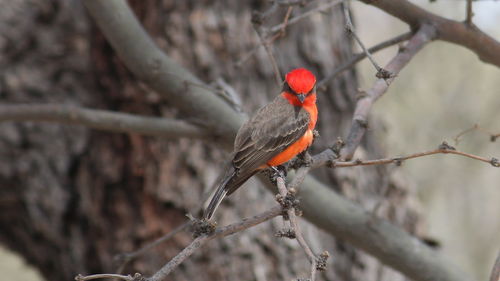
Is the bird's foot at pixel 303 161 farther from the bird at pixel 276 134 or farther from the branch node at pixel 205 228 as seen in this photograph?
the branch node at pixel 205 228

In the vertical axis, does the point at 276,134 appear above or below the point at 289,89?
below

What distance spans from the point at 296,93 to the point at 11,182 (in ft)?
9.09

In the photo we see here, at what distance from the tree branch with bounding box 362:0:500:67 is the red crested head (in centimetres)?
58

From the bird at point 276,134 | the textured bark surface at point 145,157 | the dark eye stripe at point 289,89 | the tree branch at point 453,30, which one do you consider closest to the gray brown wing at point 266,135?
the bird at point 276,134

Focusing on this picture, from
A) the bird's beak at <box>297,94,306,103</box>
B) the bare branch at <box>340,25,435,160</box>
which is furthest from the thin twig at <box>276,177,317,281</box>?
the bird's beak at <box>297,94,306,103</box>

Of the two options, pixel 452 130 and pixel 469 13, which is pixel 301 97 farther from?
pixel 452 130

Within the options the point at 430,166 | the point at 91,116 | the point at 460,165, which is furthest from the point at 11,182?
the point at 460,165

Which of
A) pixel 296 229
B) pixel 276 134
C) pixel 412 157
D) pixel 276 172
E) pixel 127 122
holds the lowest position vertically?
pixel 296 229

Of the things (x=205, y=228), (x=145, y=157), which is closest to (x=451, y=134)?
(x=145, y=157)

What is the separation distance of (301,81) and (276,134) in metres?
0.34

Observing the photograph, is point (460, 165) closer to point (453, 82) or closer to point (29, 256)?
point (453, 82)

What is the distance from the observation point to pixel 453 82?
1189 centimetres

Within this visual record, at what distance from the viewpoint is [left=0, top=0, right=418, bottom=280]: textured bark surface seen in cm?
509

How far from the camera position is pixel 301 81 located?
3.77 m
